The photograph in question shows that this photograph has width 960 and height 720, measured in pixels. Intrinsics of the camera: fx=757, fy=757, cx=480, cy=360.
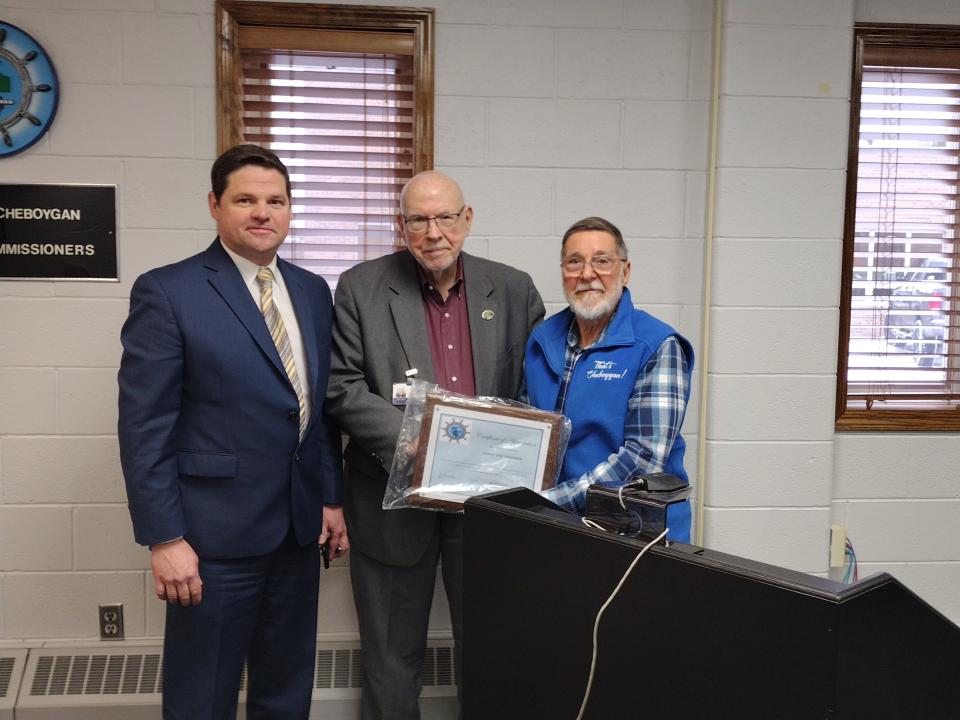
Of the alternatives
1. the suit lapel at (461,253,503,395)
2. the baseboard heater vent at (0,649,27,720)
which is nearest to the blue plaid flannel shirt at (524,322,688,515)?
the suit lapel at (461,253,503,395)

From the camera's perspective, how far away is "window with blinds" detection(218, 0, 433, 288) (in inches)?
95.2

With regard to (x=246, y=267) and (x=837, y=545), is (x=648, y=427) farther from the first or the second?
(x=837, y=545)

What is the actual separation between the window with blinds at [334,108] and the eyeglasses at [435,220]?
0.56 meters

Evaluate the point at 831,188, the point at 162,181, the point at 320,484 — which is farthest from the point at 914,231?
the point at 162,181

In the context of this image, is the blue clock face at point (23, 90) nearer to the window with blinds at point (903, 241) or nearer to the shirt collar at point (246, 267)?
the shirt collar at point (246, 267)

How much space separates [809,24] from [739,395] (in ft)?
4.00

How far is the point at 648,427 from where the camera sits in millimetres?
1752

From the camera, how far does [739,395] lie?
8.27 ft

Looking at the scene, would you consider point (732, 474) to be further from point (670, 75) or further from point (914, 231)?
point (670, 75)

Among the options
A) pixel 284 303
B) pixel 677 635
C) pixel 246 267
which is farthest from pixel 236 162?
pixel 677 635

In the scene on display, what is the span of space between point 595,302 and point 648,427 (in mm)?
333

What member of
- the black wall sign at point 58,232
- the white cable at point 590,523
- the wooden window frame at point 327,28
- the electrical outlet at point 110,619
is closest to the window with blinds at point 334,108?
the wooden window frame at point 327,28

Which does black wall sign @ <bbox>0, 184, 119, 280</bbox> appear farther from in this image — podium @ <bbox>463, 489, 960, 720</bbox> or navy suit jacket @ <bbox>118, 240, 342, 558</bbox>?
podium @ <bbox>463, 489, 960, 720</bbox>

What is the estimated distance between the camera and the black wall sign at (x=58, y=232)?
2.39 metres
